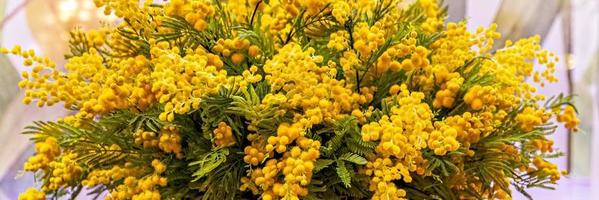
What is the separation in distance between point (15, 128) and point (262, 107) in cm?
92

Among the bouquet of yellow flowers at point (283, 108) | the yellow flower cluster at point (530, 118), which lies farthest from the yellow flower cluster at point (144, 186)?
the yellow flower cluster at point (530, 118)

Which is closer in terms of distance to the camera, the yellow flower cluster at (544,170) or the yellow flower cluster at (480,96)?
the yellow flower cluster at (480,96)

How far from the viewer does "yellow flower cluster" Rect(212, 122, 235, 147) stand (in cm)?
58

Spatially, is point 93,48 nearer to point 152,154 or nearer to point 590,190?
point 152,154

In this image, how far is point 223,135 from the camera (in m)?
0.59

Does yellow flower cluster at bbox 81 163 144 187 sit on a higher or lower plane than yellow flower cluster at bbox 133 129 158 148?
lower

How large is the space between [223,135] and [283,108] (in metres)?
0.06

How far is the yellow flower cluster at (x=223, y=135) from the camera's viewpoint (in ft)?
1.91

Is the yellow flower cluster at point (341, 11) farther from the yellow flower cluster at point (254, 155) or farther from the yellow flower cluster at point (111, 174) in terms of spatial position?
the yellow flower cluster at point (111, 174)

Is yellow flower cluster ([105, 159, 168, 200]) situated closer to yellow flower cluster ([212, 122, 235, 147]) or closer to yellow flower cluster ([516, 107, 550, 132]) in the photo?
yellow flower cluster ([212, 122, 235, 147])

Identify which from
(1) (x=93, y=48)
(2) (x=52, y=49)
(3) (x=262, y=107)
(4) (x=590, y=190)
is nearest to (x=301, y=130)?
(3) (x=262, y=107)

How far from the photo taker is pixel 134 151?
0.64 metres

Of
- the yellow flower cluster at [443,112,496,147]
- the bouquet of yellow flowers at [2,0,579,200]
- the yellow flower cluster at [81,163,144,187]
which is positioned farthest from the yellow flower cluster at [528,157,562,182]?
the yellow flower cluster at [81,163,144,187]

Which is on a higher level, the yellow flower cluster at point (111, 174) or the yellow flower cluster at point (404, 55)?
the yellow flower cluster at point (404, 55)
